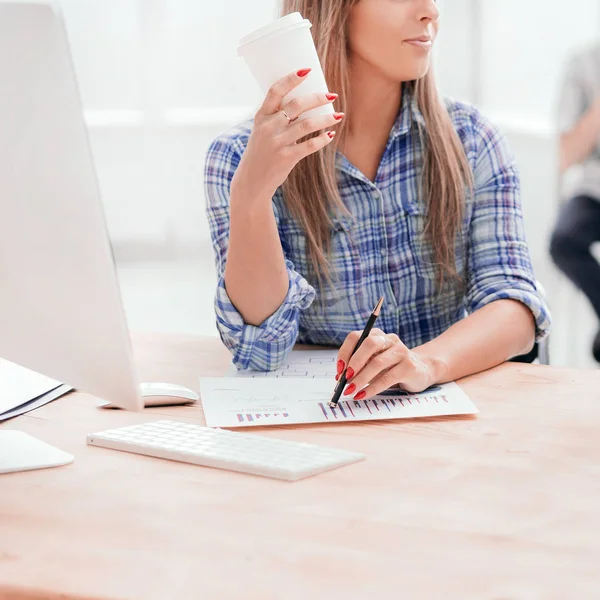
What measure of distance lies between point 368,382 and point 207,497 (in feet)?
1.05

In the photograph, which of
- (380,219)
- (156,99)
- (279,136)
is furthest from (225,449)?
(156,99)

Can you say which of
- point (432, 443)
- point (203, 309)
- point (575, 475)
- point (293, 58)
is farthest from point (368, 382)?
point (203, 309)

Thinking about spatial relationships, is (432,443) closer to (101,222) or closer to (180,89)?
(101,222)

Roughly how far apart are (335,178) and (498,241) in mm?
286

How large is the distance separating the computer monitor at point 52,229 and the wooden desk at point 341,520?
11cm

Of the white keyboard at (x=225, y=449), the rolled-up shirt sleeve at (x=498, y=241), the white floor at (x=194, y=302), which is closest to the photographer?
the white keyboard at (x=225, y=449)

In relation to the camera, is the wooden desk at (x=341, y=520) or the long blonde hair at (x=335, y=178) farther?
the long blonde hair at (x=335, y=178)

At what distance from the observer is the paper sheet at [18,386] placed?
1.07 m

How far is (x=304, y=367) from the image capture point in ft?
4.05

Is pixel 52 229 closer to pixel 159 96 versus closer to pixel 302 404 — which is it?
pixel 302 404

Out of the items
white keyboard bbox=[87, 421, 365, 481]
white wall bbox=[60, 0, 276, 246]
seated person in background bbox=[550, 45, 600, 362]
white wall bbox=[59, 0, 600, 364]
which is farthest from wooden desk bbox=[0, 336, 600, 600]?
white wall bbox=[60, 0, 276, 246]

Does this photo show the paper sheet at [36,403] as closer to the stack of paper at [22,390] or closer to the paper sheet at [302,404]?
the stack of paper at [22,390]

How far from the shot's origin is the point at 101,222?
0.75m

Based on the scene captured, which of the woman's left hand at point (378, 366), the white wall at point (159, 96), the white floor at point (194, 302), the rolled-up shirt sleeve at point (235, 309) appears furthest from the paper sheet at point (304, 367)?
the white wall at point (159, 96)
